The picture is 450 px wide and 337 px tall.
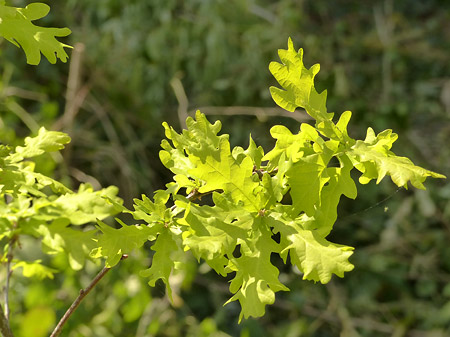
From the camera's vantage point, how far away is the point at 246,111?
3156 millimetres

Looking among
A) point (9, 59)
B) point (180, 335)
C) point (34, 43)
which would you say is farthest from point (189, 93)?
point (34, 43)

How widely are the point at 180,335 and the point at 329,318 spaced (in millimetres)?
752

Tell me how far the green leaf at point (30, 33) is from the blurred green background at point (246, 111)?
1986 millimetres

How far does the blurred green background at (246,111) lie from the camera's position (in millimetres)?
2984

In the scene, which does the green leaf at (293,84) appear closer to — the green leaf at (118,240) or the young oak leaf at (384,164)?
the young oak leaf at (384,164)

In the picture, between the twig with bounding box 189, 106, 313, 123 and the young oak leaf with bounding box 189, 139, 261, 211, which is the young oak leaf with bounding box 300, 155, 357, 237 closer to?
the young oak leaf with bounding box 189, 139, 261, 211

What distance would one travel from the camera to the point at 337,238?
3.24 meters

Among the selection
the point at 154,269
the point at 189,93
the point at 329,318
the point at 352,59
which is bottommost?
the point at 329,318

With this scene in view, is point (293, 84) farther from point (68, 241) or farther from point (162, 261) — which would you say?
point (68, 241)

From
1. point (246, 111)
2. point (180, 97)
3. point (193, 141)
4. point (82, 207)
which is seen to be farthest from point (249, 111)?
point (193, 141)

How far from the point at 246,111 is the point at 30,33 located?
7.58 feet

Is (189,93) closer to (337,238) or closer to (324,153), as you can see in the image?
(337,238)

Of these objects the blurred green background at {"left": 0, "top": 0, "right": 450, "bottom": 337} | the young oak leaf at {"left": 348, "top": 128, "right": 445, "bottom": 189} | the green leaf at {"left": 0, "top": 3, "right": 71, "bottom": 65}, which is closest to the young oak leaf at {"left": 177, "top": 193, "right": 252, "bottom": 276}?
the young oak leaf at {"left": 348, "top": 128, "right": 445, "bottom": 189}

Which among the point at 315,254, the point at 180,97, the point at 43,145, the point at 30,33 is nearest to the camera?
the point at 315,254
